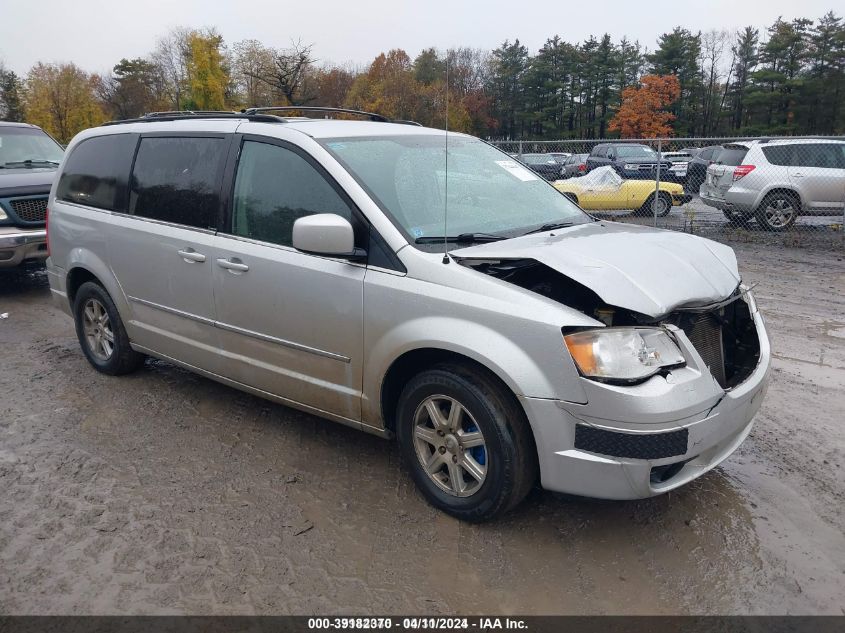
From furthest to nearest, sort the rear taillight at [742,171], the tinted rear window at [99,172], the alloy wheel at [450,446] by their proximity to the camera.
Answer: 1. the rear taillight at [742,171]
2. the tinted rear window at [99,172]
3. the alloy wheel at [450,446]

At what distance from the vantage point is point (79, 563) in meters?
3.02

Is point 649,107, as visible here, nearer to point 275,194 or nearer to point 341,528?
point 275,194

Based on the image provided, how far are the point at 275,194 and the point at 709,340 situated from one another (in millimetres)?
2462

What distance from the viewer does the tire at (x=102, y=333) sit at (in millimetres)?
5137

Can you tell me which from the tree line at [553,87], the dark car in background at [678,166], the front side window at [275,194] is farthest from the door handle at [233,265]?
the tree line at [553,87]

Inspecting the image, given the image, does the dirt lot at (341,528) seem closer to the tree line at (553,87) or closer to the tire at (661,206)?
the tire at (661,206)

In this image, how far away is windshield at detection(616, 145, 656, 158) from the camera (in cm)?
2251

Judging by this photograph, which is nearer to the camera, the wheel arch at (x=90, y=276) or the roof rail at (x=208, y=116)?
the roof rail at (x=208, y=116)

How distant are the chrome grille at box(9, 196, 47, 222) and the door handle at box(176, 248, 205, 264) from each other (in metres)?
5.29

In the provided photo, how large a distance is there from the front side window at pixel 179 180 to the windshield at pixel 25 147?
5.98 meters

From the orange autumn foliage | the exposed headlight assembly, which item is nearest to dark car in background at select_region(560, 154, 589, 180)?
the exposed headlight assembly

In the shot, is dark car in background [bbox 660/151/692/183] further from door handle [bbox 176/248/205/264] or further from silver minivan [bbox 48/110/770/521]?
door handle [bbox 176/248/205/264]

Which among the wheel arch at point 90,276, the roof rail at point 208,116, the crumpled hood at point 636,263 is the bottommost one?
the wheel arch at point 90,276

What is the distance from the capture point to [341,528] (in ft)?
10.8
